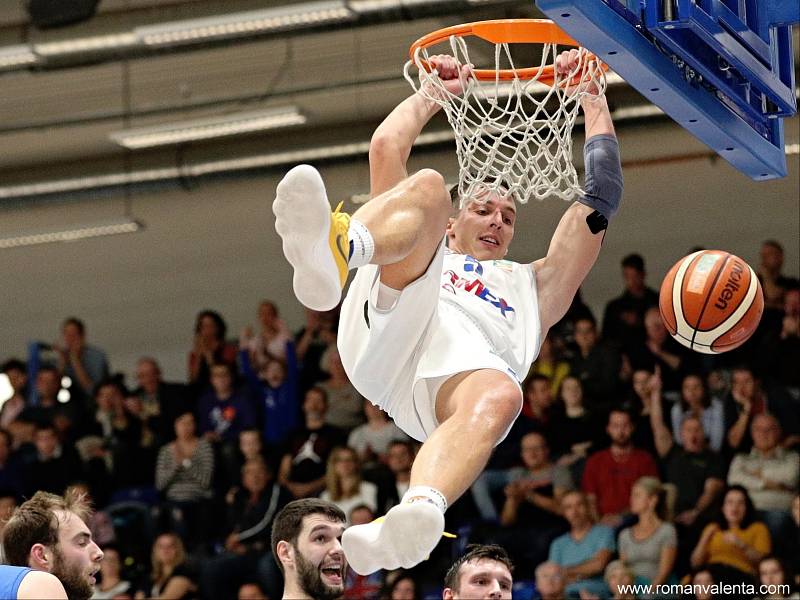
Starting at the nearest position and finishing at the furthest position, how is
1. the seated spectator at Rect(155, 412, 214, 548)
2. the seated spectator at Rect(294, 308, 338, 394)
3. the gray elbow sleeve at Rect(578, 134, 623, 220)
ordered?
the gray elbow sleeve at Rect(578, 134, 623, 220)
the seated spectator at Rect(155, 412, 214, 548)
the seated spectator at Rect(294, 308, 338, 394)

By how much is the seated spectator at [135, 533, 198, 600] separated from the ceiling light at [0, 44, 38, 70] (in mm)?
4280

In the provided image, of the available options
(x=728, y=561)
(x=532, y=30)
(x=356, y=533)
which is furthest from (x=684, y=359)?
(x=356, y=533)

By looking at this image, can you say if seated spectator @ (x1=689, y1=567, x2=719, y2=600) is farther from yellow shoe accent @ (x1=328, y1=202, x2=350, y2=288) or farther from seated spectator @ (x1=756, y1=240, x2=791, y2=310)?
yellow shoe accent @ (x1=328, y1=202, x2=350, y2=288)

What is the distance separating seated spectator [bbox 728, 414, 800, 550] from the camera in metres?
10.3

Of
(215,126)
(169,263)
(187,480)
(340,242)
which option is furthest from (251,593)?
(169,263)

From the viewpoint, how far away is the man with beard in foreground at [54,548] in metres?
5.32

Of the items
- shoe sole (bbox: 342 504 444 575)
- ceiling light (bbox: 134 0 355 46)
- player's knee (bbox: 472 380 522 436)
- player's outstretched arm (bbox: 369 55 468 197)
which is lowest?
shoe sole (bbox: 342 504 444 575)

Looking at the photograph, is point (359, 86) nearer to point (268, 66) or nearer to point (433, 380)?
point (268, 66)

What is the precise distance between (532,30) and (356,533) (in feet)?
7.54

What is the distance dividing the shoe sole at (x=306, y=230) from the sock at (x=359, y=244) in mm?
160

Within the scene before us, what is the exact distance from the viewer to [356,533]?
465cm

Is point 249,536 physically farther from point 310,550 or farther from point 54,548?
point 54,548

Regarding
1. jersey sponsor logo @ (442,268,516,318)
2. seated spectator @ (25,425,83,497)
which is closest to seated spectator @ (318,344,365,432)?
seated spectator @ (25,425,83,497)

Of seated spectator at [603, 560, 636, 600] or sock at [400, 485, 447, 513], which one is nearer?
sock at [400, 485, 447, 513]
